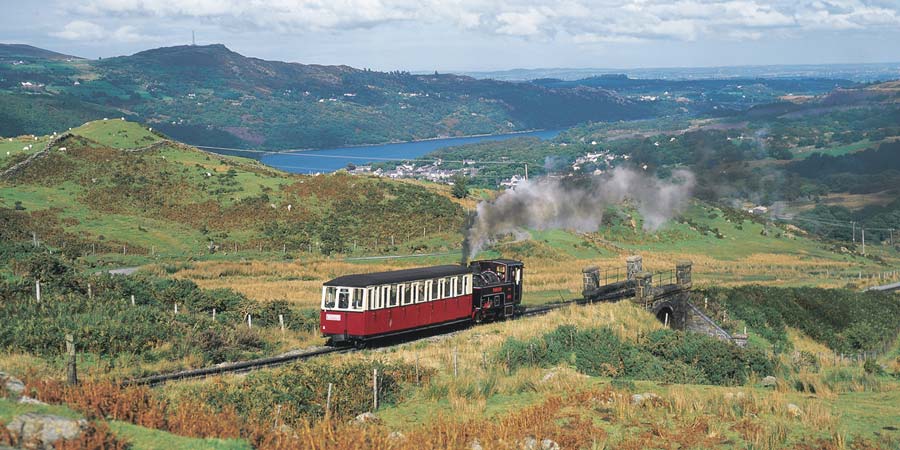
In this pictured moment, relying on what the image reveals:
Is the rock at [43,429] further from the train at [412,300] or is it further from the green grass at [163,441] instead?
the train at [412,300]

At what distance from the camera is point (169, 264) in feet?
232

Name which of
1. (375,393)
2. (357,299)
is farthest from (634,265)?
(375,393)

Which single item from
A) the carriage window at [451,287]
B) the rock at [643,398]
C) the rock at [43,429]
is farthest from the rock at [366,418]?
the carriage window at [451,287]

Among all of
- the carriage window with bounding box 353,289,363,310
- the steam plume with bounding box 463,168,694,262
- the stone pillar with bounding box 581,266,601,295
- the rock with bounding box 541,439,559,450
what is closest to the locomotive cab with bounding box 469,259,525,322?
the stone pillar with bounding box 581,266,601,295

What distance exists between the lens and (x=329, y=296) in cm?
3797

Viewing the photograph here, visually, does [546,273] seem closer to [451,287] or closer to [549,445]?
[451,287]

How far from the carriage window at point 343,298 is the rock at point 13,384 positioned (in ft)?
57.4

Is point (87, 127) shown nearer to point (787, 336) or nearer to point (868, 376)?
point (787, 336)

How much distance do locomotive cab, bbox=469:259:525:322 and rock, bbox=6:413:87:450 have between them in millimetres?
28545

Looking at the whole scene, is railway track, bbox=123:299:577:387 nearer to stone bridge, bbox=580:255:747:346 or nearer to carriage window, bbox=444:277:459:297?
carriage window, bbox=444:277:459:297

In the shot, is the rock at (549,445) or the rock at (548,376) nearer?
the rock at (549,445)

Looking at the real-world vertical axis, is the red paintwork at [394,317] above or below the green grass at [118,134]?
below

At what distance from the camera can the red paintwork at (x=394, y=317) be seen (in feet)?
123

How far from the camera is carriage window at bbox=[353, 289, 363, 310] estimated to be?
37.3m
